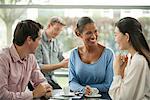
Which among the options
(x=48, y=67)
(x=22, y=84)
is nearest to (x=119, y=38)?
(x=22, y=84)

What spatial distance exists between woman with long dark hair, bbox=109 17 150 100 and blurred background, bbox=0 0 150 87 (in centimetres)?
147

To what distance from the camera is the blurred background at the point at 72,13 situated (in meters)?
3.64

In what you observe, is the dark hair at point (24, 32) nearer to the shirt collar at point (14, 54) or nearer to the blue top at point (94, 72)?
the shirt collar at point (14, 54)

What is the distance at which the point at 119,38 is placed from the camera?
2240 mm

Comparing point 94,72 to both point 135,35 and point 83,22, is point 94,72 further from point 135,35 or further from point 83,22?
point 135,35

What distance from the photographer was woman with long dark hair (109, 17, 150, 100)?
2.03 m

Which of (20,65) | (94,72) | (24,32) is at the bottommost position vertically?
(94,72)

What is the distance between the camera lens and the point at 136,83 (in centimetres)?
203

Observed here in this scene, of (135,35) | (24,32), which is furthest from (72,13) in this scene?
(135,35)

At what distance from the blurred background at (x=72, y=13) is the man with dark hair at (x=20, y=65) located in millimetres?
1476

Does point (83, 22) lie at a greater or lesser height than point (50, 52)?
greater

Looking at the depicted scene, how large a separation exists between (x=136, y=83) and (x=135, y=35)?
1.15 feet

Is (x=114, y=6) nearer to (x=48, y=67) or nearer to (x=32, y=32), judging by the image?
(x=48, y=67)

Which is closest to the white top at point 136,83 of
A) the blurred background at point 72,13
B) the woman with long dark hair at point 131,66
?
the woman with long dark hair at point 131,66
